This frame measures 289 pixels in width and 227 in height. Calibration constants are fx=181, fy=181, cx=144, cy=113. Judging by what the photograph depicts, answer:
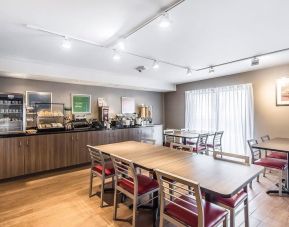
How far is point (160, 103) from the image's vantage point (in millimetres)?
7305

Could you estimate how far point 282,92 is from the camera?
13.9ft

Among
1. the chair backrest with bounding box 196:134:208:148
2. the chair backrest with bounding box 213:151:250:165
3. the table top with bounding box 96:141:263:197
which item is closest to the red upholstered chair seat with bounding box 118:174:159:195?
the table top with bounding box 96:141:263:197

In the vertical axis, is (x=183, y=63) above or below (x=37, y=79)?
above

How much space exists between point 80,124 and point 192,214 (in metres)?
3.83

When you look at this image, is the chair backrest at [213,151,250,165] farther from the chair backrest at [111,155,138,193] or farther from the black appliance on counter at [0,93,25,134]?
the black appliance on counter at [0,93,25,134]

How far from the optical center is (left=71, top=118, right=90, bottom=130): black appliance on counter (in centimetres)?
466

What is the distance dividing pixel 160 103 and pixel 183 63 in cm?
328

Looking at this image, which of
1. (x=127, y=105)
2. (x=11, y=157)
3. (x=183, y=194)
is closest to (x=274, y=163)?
(x=183, y=194)

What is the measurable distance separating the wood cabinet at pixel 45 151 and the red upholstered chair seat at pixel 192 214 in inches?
128

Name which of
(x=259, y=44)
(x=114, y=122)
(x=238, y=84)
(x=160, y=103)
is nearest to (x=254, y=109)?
(x=238, y=84)

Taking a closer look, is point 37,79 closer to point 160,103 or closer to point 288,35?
point 160,103

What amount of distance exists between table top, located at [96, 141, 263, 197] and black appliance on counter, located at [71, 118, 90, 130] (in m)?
2.20

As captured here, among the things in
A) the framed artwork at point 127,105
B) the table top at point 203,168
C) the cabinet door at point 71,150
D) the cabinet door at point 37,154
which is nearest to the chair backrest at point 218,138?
the table top at point 203,168

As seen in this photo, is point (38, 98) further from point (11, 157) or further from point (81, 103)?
point (11, 157)
